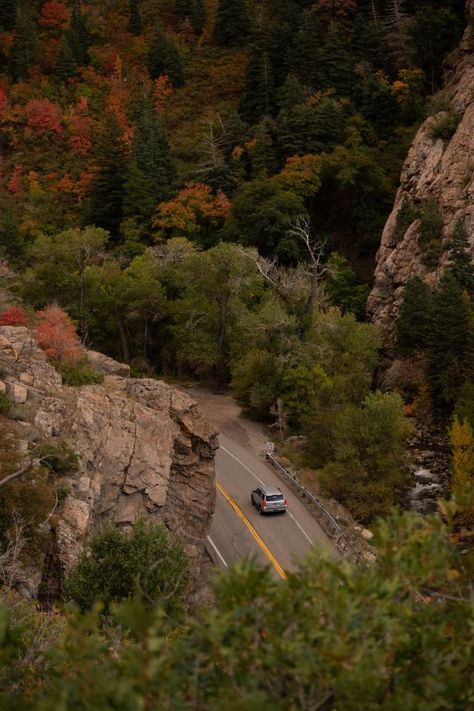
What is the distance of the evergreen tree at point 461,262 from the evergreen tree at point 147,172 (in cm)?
2350

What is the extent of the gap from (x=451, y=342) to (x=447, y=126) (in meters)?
17.7

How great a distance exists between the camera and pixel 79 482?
757 inches

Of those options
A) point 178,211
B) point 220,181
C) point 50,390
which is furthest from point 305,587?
point 220,181

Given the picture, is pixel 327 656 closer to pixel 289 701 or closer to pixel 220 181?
pixel 289 701

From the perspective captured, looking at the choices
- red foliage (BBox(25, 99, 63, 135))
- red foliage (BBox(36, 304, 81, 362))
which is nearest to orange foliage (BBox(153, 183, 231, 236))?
red foliage (BBox(25, 99, 63, 135))

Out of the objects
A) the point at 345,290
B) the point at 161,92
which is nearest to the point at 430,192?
the point at 345,290

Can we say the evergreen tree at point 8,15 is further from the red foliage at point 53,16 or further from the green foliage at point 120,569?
the green foliage at point 120,569

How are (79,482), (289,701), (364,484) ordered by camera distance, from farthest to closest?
(364,484) < (79,482) < (289,701)

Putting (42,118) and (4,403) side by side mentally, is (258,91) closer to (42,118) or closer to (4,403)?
(42,118)

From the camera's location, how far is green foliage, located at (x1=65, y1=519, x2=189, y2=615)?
15406 millimetres

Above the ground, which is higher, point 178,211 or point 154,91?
point 154,91

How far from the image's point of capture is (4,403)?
774 inches

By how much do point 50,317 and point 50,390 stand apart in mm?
8599

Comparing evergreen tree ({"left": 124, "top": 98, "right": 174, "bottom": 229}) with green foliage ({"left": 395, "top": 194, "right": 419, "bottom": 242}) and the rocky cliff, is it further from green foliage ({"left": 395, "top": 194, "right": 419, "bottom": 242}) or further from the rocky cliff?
the rocky cliff
